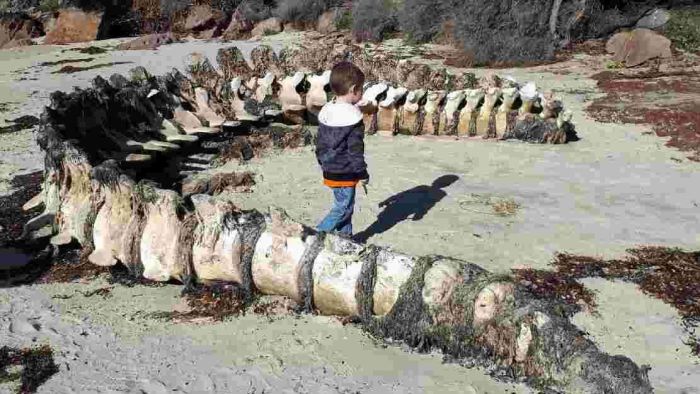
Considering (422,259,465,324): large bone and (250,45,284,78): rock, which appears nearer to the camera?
(422,259,465,324): large bone

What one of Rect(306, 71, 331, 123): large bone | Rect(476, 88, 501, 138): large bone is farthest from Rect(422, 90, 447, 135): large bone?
Rect(306, 71, 331, 123): large bone

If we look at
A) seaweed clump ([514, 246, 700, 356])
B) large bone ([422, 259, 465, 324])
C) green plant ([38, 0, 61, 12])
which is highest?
green plant ([38, 0, 61, 12])

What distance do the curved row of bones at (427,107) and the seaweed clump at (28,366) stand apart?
538cm

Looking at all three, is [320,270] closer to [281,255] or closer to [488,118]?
[281,255]

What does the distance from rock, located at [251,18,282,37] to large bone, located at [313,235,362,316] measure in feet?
62.6

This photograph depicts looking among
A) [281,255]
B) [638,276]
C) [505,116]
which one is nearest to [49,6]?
[505,116]

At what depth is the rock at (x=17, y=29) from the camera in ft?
72.1

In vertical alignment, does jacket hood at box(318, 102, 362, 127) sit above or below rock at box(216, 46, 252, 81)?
above

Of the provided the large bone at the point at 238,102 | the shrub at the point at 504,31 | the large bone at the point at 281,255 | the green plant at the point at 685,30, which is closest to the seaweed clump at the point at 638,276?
the large bone at the point at 281,255

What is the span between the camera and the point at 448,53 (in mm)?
18391

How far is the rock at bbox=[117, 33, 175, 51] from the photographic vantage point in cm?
2050

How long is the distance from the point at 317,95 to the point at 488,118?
2441 mm

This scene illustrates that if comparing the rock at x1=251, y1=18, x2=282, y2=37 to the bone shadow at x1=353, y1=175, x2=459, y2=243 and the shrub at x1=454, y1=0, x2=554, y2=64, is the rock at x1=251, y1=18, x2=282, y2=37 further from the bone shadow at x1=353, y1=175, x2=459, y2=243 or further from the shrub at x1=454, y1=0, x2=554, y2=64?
the bone shadow at x1=353, y1=175, x2=459, y2=243

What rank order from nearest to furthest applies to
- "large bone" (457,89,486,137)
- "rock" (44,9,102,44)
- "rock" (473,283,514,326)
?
"rock" (473,283,514,326) < "large bone" (457,89,486,137) < "rock" (44,9,102,44)
